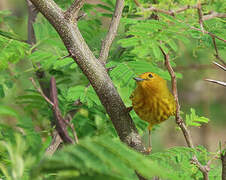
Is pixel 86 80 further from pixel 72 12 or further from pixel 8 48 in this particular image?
pixel 72 12

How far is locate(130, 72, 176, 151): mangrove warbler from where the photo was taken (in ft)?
6.72

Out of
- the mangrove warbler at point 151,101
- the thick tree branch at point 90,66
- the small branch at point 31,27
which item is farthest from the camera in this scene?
the small branch at point 31,27

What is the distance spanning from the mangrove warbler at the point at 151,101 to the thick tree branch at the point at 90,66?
48cm

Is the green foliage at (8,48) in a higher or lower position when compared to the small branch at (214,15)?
lower

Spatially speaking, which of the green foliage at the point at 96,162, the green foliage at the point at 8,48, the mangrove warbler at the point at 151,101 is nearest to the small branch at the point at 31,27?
the green foliage at the point at 8,48

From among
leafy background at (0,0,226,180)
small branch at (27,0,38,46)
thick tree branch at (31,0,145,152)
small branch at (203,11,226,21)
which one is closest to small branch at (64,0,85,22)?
thick tree branch at (31,0,145,152)

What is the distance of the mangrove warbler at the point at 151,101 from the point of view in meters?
2.05

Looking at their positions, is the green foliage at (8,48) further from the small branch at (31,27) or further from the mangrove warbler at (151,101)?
the mangrove warbler at (151,101)

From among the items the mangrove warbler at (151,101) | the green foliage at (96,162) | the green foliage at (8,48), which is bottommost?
the mangrove warbler at (151,101)

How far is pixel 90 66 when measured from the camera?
148cm

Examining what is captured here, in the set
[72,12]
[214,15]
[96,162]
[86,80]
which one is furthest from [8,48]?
[96,162]

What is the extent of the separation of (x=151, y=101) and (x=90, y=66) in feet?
2.42

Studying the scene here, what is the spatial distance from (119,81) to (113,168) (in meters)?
1.57

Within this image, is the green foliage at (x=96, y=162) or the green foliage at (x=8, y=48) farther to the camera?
the green foliage at (x=8, y=48)
